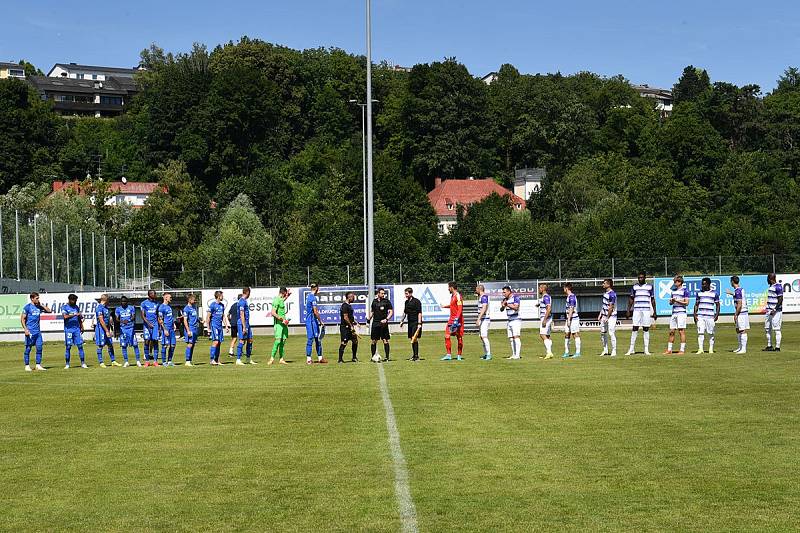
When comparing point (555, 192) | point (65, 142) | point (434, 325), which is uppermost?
point (65, 142)

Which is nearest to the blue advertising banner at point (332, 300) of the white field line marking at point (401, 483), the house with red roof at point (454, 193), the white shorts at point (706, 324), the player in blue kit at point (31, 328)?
the player in blue kit at point (31, 328)

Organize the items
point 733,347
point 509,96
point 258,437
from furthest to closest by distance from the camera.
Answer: point 509,96 → point 733,347 → point 258,437

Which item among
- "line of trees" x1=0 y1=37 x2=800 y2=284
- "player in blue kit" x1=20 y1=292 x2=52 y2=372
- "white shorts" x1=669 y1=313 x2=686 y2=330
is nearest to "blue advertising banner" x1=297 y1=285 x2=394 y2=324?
"white shorts" x1=669 y1=313 x2=686 y2=330

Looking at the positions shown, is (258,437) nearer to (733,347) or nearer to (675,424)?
(675,424)

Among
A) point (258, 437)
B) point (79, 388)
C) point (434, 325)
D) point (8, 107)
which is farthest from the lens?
point (8, 107)

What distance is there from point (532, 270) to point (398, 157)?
70.3 metres

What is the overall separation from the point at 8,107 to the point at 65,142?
15.8 metres

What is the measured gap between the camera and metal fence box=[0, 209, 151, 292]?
54.3 meters

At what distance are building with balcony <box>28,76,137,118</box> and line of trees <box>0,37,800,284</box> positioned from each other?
93.1 ft

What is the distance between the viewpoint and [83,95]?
19125 centimetres

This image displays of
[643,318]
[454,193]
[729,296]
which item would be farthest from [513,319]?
[454,193]

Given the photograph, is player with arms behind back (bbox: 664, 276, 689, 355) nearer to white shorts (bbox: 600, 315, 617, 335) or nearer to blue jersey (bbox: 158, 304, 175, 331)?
white shorts (bbox: 600, 315, 617, 335)

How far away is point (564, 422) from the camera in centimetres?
1516

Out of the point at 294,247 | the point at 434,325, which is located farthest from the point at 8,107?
the point at 434,325
